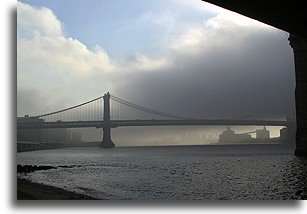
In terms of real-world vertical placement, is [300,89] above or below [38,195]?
A: above

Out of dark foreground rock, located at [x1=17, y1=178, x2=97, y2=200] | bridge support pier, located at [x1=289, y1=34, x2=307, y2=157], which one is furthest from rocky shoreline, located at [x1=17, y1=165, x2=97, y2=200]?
bridge support pier, located at [x1=289, y1=34, x2=307, y2=157]

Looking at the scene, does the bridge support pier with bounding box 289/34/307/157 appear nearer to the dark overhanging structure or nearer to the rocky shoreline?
the dark overhanging structure

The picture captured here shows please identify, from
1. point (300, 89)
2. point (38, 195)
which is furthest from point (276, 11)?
point (300, 89)

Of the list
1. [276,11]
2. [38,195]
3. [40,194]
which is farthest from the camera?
[276,11]

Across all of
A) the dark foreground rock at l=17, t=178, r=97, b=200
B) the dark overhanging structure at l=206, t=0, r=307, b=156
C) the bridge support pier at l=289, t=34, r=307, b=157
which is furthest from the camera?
the bridge support pier at l=289, t=34, r=307, b=157

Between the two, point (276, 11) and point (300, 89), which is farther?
point (300, 89)

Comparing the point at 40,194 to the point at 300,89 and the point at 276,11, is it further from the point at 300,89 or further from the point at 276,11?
the point at 300,89

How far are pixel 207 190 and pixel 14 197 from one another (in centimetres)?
997

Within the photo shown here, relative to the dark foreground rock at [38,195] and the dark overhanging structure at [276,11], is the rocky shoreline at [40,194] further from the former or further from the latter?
the dark overhanging structure at [276,11]

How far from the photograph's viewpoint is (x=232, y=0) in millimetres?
9109

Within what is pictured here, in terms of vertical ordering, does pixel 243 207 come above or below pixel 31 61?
below

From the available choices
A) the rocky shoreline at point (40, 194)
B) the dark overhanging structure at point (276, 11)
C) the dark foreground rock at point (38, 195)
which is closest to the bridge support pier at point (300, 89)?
the dark overhanging structure at point (276, 11)
